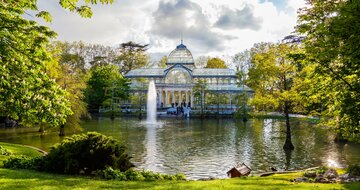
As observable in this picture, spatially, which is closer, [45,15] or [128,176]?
[45,15]

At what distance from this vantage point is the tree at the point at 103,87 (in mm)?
56531

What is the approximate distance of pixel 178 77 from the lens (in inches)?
2601

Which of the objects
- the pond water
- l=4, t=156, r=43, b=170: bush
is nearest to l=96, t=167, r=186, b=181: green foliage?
l=4, t=156, r=43, b=170: bush

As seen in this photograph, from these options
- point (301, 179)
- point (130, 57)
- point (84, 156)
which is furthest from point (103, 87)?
point (301, 179)

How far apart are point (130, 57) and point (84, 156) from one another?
230 ft

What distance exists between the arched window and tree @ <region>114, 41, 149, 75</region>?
1723 centimetres

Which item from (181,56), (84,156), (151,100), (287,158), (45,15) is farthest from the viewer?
(181,56)

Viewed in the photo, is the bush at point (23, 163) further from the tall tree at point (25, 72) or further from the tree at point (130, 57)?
the tree at point (130, 57)

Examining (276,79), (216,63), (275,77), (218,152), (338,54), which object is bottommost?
(218,152)

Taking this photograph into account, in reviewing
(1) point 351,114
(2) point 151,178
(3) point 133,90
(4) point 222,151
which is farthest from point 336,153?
(3) point 133,90

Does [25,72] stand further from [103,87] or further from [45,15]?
[103,87]

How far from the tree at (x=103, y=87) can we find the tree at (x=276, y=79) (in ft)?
120

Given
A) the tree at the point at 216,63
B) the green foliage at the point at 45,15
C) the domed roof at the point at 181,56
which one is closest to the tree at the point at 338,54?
the green foliage at the point at 45,15

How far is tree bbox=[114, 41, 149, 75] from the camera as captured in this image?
262ft
